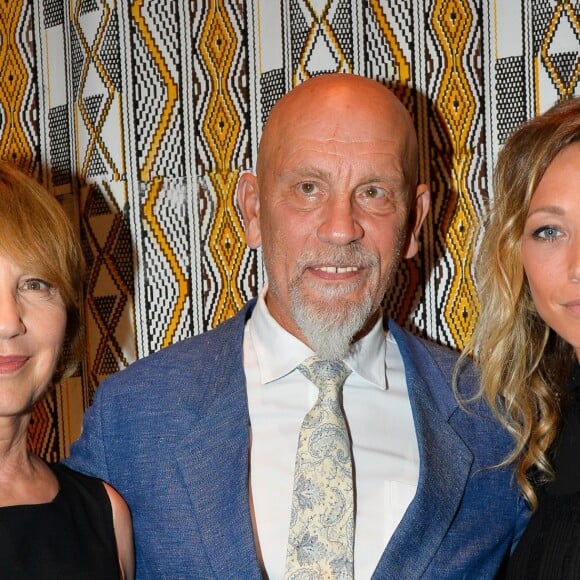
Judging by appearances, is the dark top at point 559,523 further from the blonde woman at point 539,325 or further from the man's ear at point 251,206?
the man's ear at point 251,206

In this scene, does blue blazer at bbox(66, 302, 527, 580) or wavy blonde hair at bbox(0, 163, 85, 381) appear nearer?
wavy blonde hair at bbox(0, 163, 85, 381)

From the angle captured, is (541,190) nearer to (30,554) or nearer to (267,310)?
(267,310)

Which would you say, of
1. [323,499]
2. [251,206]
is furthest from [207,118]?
[323,499]

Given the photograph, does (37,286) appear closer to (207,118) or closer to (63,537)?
(63,537)

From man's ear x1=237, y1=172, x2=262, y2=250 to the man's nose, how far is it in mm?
230

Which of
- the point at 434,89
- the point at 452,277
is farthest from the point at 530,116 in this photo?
the point at 452,277

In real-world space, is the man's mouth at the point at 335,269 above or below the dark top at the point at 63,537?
above

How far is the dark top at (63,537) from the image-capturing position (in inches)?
60.9

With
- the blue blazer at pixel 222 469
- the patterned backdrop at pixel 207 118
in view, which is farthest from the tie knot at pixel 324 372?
the patterned backdrop at pixel 207 118

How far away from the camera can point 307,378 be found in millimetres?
1927

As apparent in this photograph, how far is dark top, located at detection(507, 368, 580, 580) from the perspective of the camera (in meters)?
1.69

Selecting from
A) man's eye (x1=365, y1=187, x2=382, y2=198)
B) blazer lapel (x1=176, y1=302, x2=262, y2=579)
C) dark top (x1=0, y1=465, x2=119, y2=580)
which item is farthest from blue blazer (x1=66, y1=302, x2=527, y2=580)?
man's eye (x1=365, y1=187, x2=382, y2=198)

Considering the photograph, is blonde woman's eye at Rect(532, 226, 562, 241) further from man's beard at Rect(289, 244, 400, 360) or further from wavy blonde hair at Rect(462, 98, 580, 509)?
man's beard at Rect(289, 244, 400, 360)

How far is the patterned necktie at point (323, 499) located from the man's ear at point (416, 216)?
40cm
